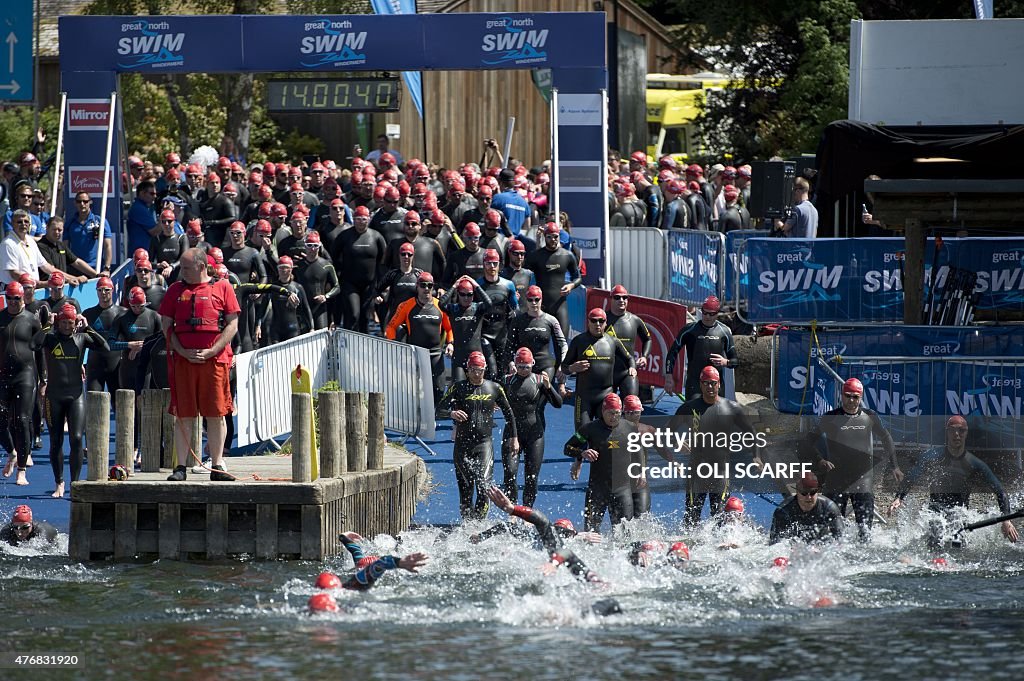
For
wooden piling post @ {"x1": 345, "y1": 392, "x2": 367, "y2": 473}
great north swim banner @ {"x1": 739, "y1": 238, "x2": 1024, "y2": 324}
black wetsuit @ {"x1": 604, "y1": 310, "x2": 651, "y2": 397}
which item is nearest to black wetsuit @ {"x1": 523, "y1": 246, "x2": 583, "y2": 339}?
black wetsuit @ {"x1": 604, "y1": 310, "x2": 651, "y2": 397}

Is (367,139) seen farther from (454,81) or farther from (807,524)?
(807,524)

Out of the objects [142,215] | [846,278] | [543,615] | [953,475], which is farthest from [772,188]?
[543,615]

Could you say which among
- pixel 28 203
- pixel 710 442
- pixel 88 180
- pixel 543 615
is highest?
pixel 88 180

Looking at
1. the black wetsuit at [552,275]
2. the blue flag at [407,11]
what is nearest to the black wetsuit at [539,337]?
the black wetsuit at [552,275]

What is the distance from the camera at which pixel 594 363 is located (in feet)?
58.1

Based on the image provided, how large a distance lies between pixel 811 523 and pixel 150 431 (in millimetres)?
6302

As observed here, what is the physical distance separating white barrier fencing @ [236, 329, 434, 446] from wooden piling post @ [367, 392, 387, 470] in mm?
1377

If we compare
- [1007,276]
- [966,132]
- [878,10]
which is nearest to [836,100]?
[878,10]

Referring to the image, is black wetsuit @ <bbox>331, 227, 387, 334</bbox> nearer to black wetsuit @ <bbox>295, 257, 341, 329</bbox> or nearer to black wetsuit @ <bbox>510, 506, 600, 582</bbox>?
black wetsuit @ <bbox>295, 257, 341, 329</bbox>

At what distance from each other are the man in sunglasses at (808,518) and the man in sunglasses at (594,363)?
304cm

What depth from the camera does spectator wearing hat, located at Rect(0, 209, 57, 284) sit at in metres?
19.7

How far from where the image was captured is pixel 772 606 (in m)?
14.1

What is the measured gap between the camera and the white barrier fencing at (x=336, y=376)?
17469mm

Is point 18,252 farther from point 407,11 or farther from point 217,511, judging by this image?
point 407,11
